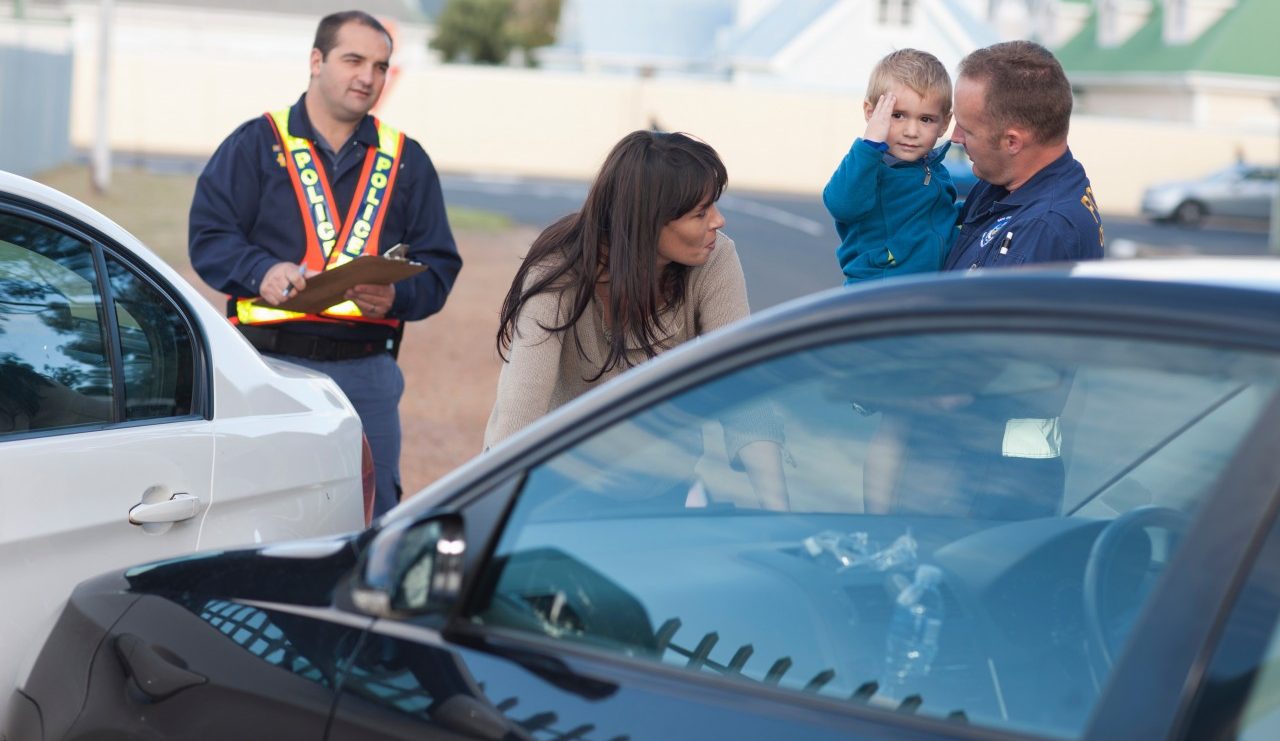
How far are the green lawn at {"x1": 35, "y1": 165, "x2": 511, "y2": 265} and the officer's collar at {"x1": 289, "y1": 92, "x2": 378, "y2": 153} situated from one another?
36.2 feet

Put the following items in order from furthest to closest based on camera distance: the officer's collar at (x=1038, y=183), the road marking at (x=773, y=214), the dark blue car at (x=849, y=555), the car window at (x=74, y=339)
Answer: the road marking at (x=773, y=214) → the officer's collar at (x=1038, y=183) → the car window at (x=74, y=339) → the dark blue car at (x=849, y=555)

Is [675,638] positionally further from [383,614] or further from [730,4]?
[730,4]

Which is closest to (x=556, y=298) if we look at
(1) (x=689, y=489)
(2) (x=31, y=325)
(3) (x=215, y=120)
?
(2) (x=31, y=325)

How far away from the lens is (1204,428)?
1.67 metres

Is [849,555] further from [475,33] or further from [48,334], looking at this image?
[475,33]

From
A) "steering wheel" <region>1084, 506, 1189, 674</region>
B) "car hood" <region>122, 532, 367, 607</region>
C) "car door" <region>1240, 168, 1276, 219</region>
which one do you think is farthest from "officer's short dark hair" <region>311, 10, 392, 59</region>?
"car door" <region>1240, 168, 1276, 219</region>

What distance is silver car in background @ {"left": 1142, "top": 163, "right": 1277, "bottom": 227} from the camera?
34.3m

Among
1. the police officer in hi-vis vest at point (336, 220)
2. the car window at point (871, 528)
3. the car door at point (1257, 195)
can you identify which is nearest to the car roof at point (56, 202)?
the police officer in hi-vis vest at point (336, 220)

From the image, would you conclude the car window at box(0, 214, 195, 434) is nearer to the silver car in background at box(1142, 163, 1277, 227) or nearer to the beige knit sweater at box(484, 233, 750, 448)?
the beige knit sweater at box(484, 233, 750, 448)

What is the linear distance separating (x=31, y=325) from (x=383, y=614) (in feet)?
4.42

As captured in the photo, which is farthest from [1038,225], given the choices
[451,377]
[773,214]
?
[773,214]

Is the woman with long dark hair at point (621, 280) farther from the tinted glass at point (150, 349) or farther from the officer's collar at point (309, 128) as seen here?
the officer's collar at point (309, 128)

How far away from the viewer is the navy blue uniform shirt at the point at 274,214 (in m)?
4.37

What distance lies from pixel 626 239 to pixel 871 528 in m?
1.48
